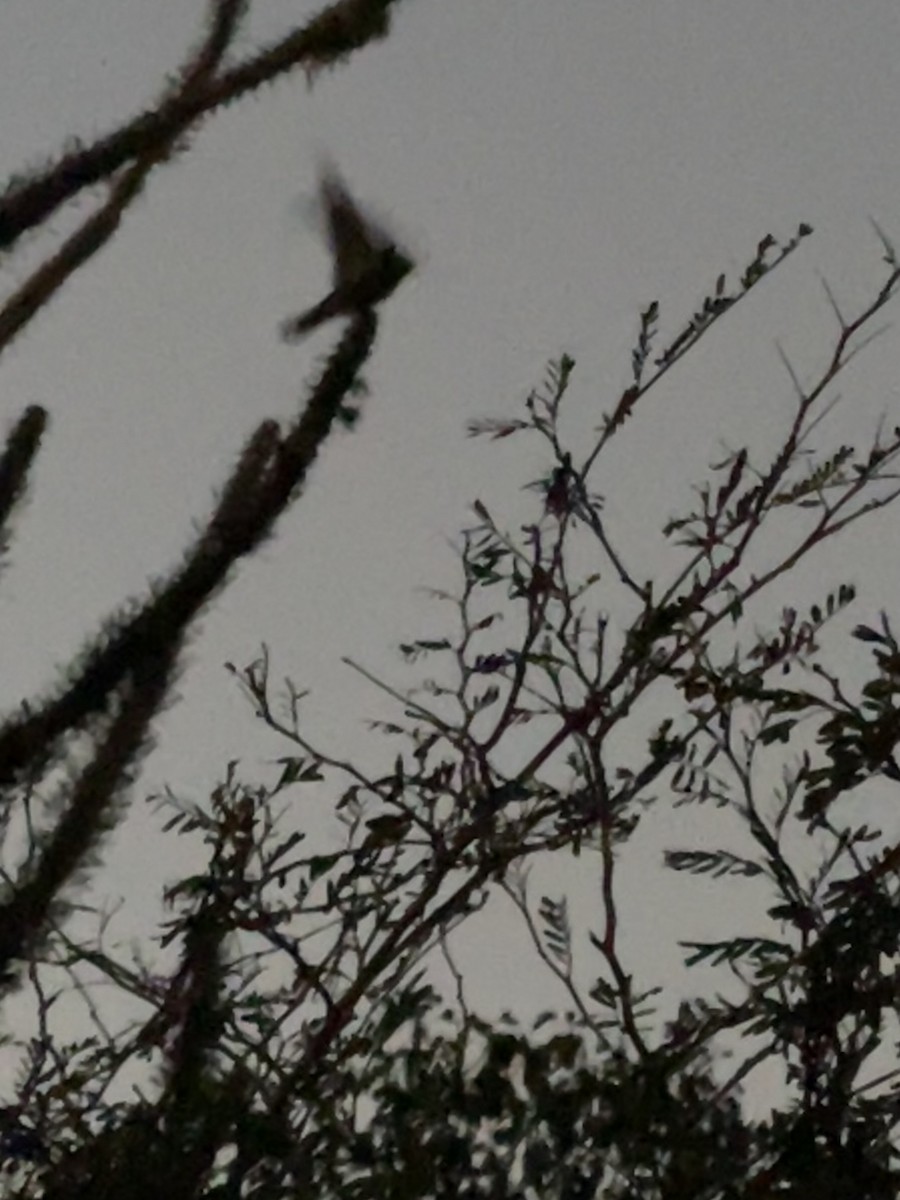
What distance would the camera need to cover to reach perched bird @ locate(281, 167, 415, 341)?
218 cm

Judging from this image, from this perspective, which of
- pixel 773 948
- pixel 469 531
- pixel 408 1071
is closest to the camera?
pixel 408 1071

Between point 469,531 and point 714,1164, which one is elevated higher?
point 469,531

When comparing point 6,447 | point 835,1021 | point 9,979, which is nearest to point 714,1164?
point 835,1021

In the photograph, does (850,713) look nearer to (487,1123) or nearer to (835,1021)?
(835,1021)

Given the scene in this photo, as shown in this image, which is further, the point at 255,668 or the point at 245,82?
the point at 245,82

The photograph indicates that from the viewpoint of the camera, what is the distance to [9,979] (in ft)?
6.99

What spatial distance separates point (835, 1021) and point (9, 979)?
97 cm

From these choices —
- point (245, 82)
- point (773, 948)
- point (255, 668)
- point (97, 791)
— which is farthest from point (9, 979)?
point (245, 82)

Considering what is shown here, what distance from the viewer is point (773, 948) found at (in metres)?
1.70

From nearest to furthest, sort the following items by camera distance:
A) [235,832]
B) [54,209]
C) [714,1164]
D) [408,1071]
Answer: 1. [714,1164]
2. [408,1071]
3. [235,832]
4. [54,209]

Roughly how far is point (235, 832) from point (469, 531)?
430 mm

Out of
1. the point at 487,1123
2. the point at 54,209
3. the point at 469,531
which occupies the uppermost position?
the point at 54,209

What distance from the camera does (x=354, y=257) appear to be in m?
2.22

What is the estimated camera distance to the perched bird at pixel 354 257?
218 centimetres
